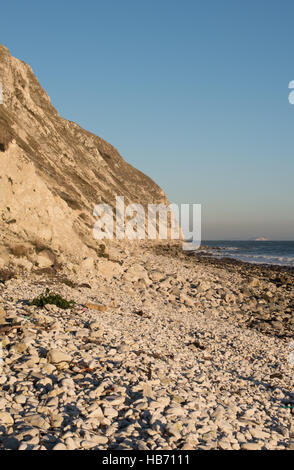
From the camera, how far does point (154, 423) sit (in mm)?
5570

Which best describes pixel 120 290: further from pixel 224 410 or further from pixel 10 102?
pixel 10 102

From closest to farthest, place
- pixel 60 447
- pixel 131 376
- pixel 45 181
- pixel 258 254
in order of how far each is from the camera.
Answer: pixel 60 447 → pixel 131 376 → pixel 45 181 → pixel 258 254

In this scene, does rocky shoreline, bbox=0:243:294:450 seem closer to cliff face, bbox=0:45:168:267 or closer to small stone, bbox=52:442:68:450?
small stone, bbox=52:442:68:450

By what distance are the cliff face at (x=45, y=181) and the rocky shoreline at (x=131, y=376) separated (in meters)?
2.58

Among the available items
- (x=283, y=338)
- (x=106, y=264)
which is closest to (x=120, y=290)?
(x=106, y=264)

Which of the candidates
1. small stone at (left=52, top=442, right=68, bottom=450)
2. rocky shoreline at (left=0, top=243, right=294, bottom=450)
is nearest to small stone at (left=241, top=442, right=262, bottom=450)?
rocky shoreline at (left=0, top=243, right=294, bottom=450)

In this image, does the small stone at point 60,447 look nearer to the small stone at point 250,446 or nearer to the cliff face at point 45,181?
the small stone at point 250,446

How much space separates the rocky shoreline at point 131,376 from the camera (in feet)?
17.2

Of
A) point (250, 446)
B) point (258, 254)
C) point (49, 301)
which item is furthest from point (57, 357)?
point (258, 254)

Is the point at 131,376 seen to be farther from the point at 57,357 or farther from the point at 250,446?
the point at 250,446

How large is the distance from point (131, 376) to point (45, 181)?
67.8ft

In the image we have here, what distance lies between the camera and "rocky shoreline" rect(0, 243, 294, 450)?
523cm

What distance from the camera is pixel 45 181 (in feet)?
83.0
